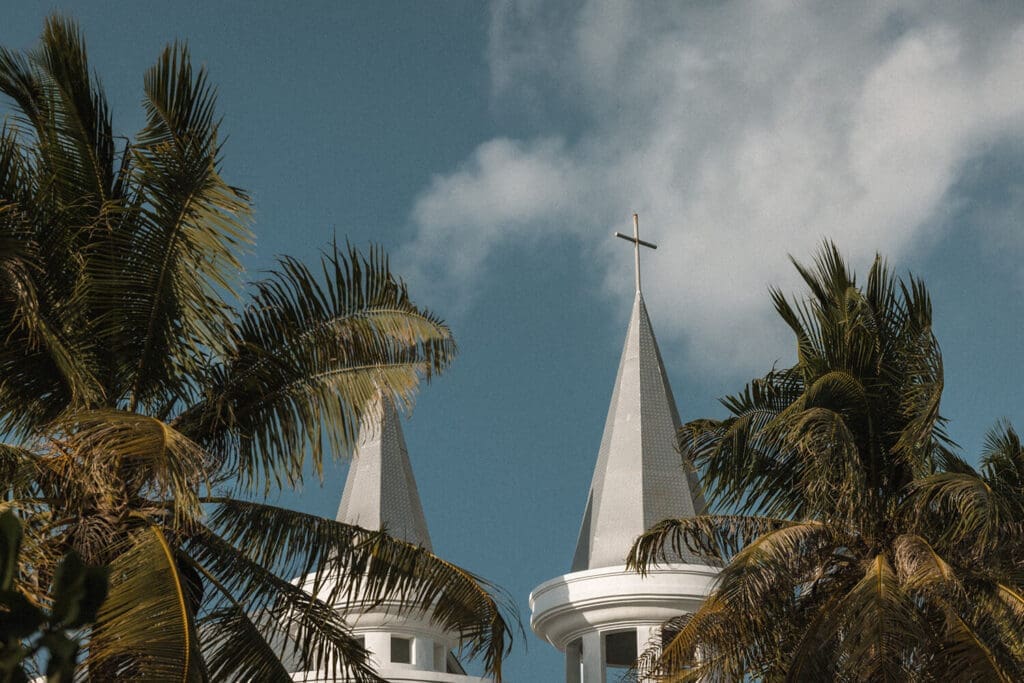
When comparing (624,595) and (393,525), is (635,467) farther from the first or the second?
(393,525)

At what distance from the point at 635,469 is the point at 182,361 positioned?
40.9 ft

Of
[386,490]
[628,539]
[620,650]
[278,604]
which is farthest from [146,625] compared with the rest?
[620,650]

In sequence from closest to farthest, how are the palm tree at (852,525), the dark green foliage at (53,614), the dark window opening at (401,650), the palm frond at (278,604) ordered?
the dark green foliage at (53,614) < the palm frond at (278,604) < the palm tree at (852,525) < the dark window opening at (401,650)

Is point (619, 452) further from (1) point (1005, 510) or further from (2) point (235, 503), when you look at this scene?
(2) point (235, 503)

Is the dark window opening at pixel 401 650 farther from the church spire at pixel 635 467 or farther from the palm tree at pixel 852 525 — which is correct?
the palm tree at pixel 852 525

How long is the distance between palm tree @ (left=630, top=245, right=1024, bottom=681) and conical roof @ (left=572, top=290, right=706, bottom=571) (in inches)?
255

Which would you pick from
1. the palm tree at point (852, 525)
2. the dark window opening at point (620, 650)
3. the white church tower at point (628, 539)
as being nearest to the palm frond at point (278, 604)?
the palm tree at point (852, 525)

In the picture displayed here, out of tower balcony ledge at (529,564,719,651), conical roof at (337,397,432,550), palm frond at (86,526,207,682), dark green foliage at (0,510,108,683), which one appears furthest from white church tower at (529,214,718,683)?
dark green foliage at (0,510,108,683)

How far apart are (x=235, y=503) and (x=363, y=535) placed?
1193 millimetres

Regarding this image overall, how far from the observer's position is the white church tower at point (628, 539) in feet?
79.6

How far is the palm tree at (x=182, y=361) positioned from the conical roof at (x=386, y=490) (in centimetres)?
1230

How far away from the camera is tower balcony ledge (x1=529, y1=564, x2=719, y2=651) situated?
24.2 m

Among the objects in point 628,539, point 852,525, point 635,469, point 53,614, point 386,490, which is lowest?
point 53,614

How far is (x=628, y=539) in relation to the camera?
25.6 meters
